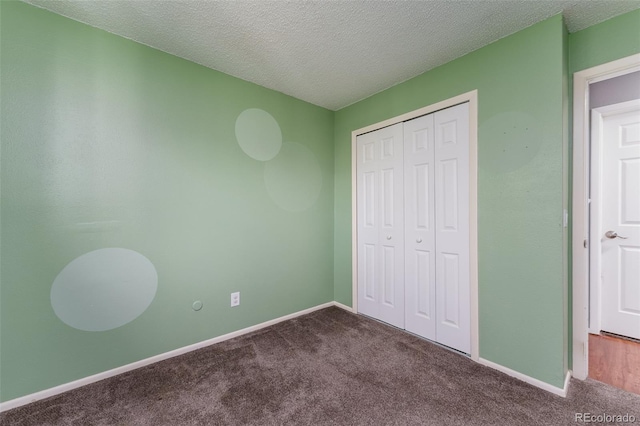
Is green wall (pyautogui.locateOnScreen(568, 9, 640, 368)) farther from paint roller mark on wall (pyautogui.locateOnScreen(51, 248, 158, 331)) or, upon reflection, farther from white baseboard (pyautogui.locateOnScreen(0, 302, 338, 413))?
paint roller mark on wall (pyautogui.locateOnScreen(51, 248, 158, 331))

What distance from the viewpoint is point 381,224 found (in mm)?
2604

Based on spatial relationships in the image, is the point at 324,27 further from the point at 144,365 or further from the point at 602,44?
the point at 144,365

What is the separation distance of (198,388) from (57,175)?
1.62 m

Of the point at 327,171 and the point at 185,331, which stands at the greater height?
the point at 327,171

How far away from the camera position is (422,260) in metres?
2.26

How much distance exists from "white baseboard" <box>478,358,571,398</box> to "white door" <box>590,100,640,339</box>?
1180 millimetres

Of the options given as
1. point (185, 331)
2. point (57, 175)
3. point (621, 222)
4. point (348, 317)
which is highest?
point (57, 175)

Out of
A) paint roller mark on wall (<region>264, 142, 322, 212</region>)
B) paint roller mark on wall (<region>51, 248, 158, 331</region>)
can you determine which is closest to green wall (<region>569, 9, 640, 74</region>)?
paint roller mark on wall (<region>264, 142, 322, 212</region>)

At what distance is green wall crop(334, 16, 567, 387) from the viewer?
1.55m

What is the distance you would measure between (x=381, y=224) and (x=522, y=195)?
47.0 inches

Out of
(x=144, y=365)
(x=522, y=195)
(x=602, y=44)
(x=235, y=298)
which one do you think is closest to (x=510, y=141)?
(x=522, y=195)

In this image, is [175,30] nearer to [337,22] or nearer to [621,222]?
[337,22]

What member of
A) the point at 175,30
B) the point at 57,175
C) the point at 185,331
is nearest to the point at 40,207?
the point at 57,175

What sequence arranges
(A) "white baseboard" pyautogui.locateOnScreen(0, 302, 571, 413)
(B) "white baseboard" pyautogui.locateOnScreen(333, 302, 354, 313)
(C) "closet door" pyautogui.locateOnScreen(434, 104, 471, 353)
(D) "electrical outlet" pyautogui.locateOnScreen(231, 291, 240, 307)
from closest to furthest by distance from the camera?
1. (A) "white baseboard" pyautogui.locateOnScreen(0, 302, 571, 413)
2. (C) "closet door" pyautogui.locateOnScreen(434, 104, 471, 353)
3. (D) "electrical outlet" pyautogui.locateOnScreen(231, 291, 240, 307)
4. (B) "white baseboard" pyautogui.locateOnScreen(333, 302, 354, 313)
